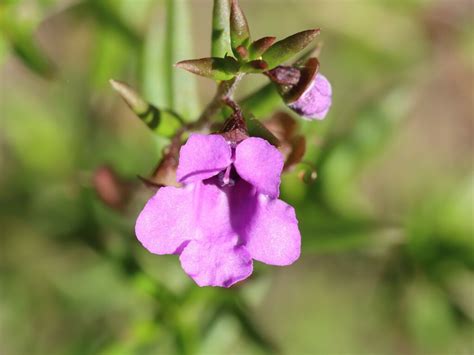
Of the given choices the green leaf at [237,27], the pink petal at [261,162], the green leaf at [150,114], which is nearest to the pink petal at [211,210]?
the pink petal at [261,162]

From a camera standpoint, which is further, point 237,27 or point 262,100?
point 262,100

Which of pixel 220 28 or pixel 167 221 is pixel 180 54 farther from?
pixel 167 221

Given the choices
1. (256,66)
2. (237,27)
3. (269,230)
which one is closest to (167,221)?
(269,230)

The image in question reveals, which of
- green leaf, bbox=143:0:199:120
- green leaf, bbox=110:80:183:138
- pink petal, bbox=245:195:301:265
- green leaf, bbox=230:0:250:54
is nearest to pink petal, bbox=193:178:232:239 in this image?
pink petal, bbox=245:195:301:265

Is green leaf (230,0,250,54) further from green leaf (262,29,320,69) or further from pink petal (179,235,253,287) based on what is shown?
pink petal (179,235,253,287)

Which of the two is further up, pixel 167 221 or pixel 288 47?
pixel 288 47

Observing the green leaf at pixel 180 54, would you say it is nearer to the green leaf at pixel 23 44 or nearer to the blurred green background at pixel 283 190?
the blurred green background at pixel 283 190

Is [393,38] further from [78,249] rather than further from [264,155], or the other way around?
[264,155]
